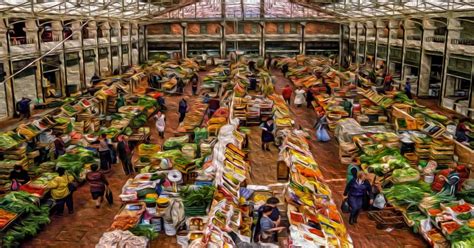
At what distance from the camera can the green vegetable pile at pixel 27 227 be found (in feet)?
31.6

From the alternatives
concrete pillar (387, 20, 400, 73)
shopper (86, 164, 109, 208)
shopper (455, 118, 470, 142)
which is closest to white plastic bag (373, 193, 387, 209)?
shopper (455, 118, 470, 142)

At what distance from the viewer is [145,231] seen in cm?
948

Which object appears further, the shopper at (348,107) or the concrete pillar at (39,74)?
the concrete pillar at (39,74)

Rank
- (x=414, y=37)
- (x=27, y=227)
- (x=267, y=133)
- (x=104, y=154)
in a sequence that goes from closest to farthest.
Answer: (x=27, y=227) → (x=104, y=154) → (x=267, y=133) → (x=414, y=37)

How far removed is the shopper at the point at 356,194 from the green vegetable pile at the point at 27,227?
6.82 meters

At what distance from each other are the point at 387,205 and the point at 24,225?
8.30 metres

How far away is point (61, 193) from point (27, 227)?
4.28 ft

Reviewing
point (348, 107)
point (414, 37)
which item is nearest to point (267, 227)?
point (348, 107)

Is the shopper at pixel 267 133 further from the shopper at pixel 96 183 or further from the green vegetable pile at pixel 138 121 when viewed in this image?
the shopper at pixel 96 183

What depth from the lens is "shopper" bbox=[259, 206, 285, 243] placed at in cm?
898

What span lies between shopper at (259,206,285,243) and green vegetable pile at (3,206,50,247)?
4.96m

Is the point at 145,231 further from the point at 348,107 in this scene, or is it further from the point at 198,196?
the point at 348,107

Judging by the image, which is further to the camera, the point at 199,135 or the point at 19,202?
the point at 199,135

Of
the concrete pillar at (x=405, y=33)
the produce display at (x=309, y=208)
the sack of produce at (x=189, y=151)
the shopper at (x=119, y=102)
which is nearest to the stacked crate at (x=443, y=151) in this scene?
the produce display at (x=309, y=208)
